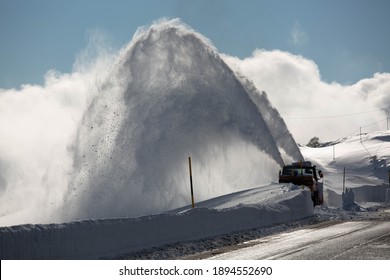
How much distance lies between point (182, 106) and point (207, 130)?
1809mm

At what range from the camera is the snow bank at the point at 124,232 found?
452 inches

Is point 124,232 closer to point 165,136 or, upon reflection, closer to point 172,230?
point 172,230

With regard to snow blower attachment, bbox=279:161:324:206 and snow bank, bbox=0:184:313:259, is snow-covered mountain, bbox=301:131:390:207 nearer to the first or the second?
snow blower attachment, bbox=279:161:324:206

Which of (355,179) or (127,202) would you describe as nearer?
(127,202)

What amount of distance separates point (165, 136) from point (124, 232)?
1771 cm

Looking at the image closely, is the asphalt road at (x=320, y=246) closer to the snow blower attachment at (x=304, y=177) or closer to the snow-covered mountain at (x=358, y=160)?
the snow blower attachment at (x=304, y=177)

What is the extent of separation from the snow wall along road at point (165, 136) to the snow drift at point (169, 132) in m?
0.05

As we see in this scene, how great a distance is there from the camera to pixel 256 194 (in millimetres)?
28797

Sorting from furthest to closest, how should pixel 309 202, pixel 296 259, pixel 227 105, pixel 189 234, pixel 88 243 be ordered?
pixel 227 105
pixel 309 202
pixel 189 234
pixel 88 243
pixel 296 259

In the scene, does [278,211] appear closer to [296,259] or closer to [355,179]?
[296,259]

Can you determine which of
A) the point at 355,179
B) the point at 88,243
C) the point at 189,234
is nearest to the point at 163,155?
the point at 189,234

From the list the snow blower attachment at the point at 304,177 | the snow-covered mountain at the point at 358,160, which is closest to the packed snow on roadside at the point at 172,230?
the snow blower attachment at the point at 304,177

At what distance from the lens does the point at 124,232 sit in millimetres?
14109

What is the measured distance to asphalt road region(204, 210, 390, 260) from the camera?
11983 millimetres
